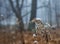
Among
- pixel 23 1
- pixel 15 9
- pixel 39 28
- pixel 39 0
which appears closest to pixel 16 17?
pixel 15 9

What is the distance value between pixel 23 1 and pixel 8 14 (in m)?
0.25

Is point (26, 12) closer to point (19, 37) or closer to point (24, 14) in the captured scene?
point (24, 14)

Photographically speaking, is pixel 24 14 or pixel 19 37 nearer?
pixel 19 37

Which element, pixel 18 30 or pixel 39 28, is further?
pixel 18 30

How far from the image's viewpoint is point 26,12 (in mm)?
2012

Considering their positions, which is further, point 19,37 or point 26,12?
point 26,12

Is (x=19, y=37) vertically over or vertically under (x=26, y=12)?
under

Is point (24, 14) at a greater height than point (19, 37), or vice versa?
point (24, 14)

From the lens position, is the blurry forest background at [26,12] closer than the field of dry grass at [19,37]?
No

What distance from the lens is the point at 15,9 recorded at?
1.96 meters

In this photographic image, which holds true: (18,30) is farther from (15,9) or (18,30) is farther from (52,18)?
(52,18)

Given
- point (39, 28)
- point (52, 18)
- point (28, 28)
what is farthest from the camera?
point (52, 18)

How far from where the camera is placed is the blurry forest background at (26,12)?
194 cm

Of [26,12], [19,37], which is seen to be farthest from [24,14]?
[19,37]
